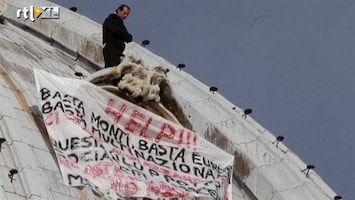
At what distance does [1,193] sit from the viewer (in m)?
34.8

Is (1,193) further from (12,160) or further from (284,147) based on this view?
(284,147)

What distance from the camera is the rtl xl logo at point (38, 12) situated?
4662 centimetres

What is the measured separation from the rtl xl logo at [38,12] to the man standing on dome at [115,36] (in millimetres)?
5463

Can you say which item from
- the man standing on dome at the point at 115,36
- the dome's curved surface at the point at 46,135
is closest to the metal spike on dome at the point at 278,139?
the dome's curved surface at the point at 46,135

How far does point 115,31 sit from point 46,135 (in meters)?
2.68

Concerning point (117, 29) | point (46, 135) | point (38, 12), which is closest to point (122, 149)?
point (46, 135)

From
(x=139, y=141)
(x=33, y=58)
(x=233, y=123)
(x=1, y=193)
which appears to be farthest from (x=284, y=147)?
(x=1, y=193)

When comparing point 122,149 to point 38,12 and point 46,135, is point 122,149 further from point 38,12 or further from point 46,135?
point 38,12

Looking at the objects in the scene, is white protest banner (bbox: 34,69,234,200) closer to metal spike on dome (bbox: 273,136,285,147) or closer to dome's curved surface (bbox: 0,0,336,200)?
dome's curved surface (bbox: 0,0,336,200)

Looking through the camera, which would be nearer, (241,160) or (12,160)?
(12,160)

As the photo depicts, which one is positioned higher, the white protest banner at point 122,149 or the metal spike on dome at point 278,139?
the metal spike on dome at point 278,139

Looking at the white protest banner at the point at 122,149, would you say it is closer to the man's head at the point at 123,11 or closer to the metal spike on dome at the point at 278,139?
the man's head at the point at 123,11

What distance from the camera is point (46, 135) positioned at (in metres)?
38.3

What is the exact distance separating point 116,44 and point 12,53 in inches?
89.8
